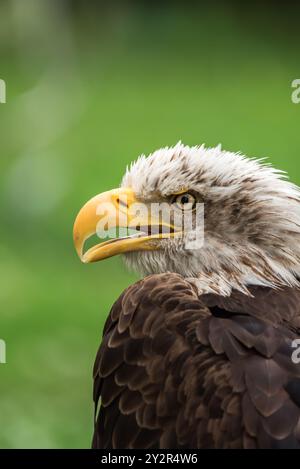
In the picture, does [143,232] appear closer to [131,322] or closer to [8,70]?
[131,322]

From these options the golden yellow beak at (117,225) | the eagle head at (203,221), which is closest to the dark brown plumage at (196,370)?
the eagle head at (203,221)

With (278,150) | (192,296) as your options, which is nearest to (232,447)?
(192,296)

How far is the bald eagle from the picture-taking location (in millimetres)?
3900

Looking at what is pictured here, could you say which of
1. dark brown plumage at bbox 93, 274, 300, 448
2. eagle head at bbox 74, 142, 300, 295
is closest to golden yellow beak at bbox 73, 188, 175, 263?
eagle head at bbox 74, 142, 300, 295

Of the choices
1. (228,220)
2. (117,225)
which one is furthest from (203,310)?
(117,225)

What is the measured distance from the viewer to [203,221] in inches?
181

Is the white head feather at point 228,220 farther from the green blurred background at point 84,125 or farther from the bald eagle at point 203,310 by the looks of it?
the green blurred background at point 84,125

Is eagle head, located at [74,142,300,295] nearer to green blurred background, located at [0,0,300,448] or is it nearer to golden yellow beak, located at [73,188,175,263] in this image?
golden yellow beak, located at [73,188,175,263]

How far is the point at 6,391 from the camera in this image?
24.3 feet

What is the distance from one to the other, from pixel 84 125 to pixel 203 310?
9245 millimetres

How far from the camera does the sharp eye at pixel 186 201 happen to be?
4605 millimetres

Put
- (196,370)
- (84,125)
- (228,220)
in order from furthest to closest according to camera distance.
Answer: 1. (84,125)
2. (228,220)
3. (196,370)

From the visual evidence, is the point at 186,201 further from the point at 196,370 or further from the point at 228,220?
the point at 196,370

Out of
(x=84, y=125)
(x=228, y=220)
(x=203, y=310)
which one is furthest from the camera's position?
(x=84, y=125)
